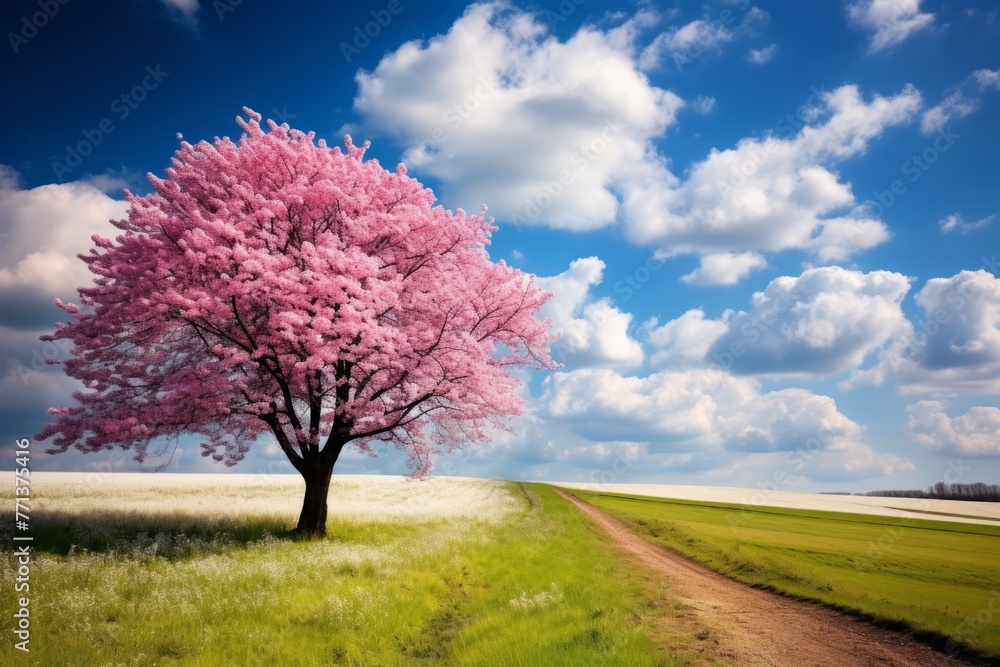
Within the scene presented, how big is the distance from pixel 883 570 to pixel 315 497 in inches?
841

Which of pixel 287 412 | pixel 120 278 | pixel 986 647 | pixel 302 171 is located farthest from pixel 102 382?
pixel 986 647

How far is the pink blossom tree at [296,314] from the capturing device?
17781 millimetres

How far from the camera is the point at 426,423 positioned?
22734mm

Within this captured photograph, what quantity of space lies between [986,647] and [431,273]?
19.2 meters

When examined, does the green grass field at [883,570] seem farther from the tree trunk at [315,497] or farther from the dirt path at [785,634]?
the tree trunk at [315,497]

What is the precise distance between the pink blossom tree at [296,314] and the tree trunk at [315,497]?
6cm

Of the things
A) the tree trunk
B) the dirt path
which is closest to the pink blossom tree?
the tree trunk

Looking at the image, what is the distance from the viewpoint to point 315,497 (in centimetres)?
2152

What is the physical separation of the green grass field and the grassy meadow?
470 centimetres

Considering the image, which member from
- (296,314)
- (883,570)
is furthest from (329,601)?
(883,570)

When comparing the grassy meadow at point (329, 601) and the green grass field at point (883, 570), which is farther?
the green grass field at point (883, 570)

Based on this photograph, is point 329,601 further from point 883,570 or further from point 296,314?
point 883,570

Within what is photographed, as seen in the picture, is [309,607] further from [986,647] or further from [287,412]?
[986,647]

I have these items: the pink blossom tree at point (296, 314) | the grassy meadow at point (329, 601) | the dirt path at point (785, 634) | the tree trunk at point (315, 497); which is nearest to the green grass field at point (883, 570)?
the dirt path at point (785, 634)
